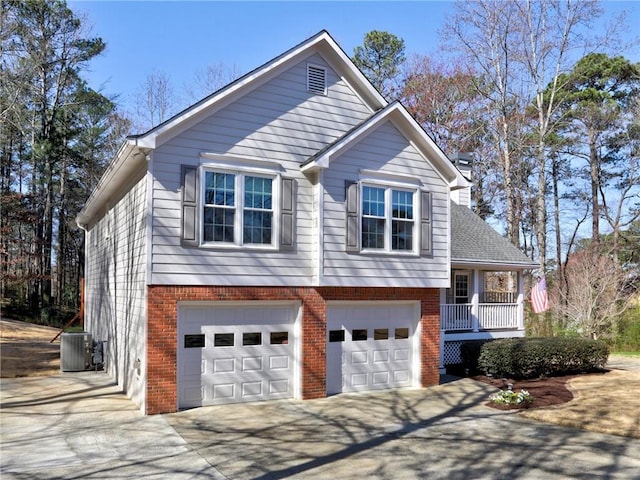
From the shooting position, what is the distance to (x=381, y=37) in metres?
34.1

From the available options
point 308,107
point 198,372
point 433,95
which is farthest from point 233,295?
point 433,95

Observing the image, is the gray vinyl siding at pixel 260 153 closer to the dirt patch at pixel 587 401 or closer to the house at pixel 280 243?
the house at pixel 280 243

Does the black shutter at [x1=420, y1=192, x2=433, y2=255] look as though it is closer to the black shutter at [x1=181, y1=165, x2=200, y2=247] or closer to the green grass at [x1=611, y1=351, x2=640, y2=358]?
the black shutter at [x1=181, y1=165, x2=200, y2=247]

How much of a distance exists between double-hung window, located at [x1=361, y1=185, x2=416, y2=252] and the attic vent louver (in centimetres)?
254

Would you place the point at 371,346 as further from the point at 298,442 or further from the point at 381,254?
the point at 298,442

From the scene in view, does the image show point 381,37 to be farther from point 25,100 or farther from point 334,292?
point 334,292

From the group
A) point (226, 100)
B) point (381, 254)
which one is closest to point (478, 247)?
point (381, 254)

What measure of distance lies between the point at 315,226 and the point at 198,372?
157 inches

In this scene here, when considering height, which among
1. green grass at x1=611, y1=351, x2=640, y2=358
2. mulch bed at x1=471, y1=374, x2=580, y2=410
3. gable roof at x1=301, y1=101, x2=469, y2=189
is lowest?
green grass at x1=611, y1=351, x2=640, y2=358

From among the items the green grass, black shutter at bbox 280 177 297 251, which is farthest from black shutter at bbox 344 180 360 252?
the green grass

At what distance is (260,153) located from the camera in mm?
11602

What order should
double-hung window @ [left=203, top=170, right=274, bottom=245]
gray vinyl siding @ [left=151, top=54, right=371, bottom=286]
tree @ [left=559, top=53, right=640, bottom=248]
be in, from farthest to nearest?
1. tree @ [left=559, top=53, right=640, bottom=248]
2. double-hung window @ [left=203, top=170, right=274, bottom=245]
3. gray vinyl siding @ [left=151, top=54, right=371, bottom=286]

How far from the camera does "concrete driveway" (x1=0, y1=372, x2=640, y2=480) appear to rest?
7.27 metres

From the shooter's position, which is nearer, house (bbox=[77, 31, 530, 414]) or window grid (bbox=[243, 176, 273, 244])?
house (bbox=[77, 31, 530, 414])
